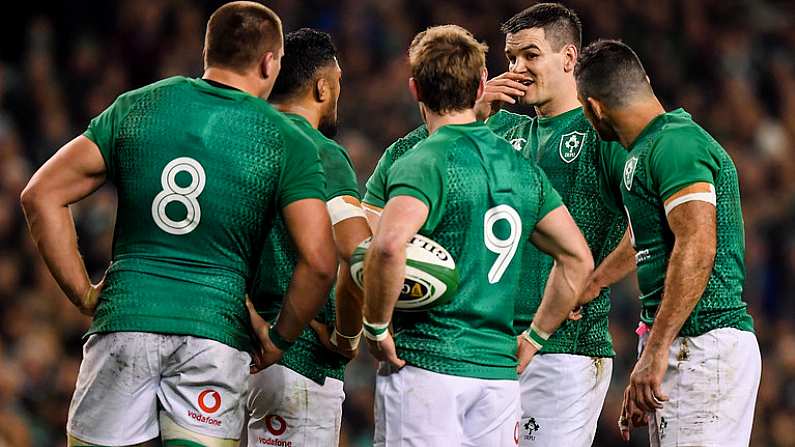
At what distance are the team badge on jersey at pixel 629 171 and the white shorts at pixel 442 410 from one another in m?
0.97

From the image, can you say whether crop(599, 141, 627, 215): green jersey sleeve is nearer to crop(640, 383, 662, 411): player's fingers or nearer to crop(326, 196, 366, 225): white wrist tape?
crop(640, 383, 662, 411): player's fingers

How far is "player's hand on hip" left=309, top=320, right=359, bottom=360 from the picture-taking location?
15.4ft

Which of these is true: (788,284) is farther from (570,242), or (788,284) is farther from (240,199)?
(240,199)

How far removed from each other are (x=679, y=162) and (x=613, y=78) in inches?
20.7

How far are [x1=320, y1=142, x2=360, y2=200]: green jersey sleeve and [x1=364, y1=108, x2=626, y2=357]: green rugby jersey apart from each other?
45 centimetres

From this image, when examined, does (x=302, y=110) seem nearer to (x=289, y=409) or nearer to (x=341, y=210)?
(x=341, y=210)

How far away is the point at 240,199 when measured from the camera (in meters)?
4.22

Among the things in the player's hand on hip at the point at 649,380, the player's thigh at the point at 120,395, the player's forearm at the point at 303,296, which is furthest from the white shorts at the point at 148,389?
the player's hand on hip at the point at 649,380

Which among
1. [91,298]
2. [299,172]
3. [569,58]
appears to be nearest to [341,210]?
[299,172]

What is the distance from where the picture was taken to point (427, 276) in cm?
411

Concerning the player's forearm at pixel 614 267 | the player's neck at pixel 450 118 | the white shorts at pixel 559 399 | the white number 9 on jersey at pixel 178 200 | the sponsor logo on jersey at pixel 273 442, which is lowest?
the sponsor logo on jersey at pixel 273 442

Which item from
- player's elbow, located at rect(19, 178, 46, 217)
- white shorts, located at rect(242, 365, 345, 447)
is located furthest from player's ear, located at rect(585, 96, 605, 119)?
player's elbow, located at rect(19, 178, 46, 217)

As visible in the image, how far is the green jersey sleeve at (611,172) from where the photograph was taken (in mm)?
5043

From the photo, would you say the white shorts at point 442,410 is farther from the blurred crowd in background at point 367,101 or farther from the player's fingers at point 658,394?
the blurred crowd in background at point 367,101
